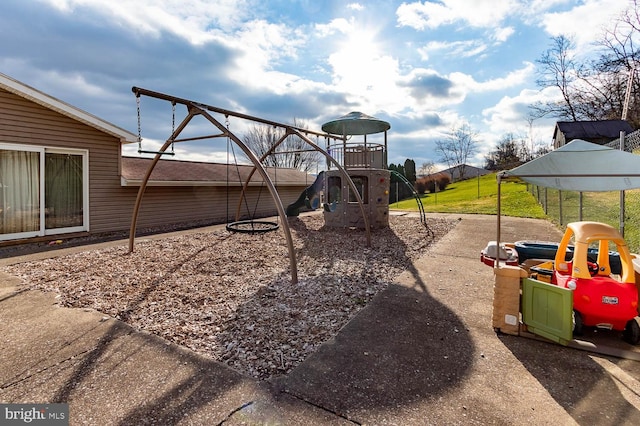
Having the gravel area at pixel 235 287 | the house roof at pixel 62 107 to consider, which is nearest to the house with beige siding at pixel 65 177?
the house roof at pixel 62 107

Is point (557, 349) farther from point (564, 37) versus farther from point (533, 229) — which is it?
point (564, 37)

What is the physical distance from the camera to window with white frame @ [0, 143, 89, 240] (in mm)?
7633

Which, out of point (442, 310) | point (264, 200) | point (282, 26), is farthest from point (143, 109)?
point (264, 200)

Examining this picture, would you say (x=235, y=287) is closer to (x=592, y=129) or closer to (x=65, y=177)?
(x=65, y=177)

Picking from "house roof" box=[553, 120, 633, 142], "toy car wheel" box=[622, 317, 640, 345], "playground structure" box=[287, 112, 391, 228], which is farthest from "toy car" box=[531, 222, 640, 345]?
"house roof" box=[553, 120, 633, 142]

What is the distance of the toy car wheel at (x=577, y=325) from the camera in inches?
122

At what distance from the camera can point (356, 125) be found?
36.7 ft

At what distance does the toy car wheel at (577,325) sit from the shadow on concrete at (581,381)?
1.02ft

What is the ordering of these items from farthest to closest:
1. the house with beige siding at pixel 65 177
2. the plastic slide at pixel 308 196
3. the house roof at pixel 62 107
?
the plastic slide at pixel 308 196 < the house with beige siding at pixel 65 177 < the house roof at pixel 62 107

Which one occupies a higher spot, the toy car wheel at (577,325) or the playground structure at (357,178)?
the playground structure at (357,178)

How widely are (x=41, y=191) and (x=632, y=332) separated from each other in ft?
39.0

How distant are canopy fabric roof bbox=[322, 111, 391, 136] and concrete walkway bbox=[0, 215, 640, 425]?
810 cm

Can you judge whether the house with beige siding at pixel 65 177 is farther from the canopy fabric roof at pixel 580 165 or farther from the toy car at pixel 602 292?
the toy car at pixel 602 292

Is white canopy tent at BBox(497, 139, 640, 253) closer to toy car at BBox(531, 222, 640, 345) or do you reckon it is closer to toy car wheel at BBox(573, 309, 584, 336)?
toy car at BBox(531, 222, 640, 345)
